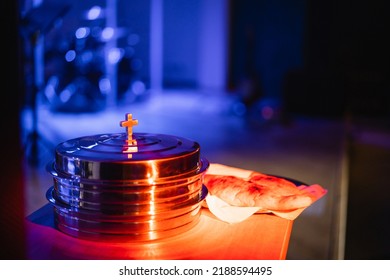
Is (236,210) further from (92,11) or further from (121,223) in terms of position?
(92,11)

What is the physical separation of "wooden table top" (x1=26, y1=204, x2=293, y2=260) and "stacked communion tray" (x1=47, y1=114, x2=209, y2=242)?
0.4 inches

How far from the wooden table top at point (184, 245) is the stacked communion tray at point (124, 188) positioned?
1 cm

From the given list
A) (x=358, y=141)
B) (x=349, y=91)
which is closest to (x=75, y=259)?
(x=358, y=141)

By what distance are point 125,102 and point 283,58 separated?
255 centimetres

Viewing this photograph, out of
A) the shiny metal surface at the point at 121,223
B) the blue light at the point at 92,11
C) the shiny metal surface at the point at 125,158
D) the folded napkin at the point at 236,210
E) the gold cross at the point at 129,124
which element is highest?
the blue light at the point at 92,11

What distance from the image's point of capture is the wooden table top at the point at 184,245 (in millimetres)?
601

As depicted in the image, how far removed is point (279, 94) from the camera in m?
6.87

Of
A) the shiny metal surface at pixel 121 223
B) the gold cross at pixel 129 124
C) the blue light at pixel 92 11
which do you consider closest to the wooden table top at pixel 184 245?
the shiny metal surface at pixel 121 223

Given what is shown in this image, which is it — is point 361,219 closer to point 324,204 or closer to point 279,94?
point 324,204

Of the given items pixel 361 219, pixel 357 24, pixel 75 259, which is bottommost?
pixel 361 219

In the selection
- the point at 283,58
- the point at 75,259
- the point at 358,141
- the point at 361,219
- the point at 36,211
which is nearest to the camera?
the point at 75,259

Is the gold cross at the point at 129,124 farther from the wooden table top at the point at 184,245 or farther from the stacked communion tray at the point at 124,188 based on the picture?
the wooden table top at the point at 184,245

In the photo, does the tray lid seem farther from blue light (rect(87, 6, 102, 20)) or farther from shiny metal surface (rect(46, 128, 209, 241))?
blue light (rect(87, 6, 102, 20))

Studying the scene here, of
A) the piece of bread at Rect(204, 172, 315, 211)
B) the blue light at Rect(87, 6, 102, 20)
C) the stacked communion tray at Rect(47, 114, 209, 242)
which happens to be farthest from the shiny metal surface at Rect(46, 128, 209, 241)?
the blue light at Rect(87, 6, 102, 20)
